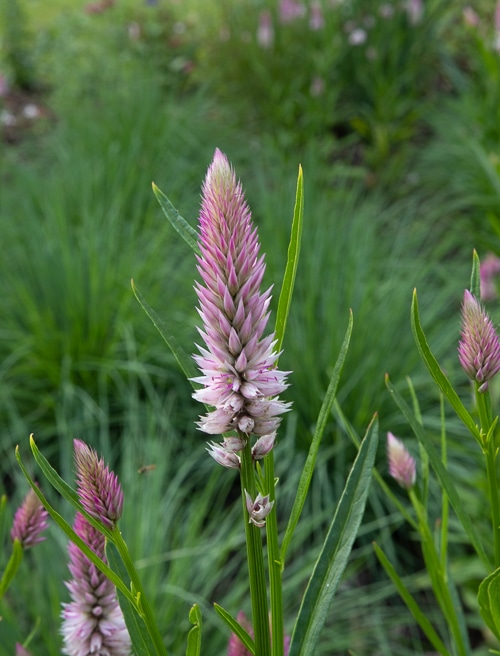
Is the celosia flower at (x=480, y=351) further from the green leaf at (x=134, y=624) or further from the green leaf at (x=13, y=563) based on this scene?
the green leaf at (x=13, y=563)

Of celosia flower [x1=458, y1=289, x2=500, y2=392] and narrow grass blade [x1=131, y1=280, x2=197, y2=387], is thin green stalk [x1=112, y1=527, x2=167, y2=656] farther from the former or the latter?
celosia flower [x1=458, y1=289, x2=500, y2=392]

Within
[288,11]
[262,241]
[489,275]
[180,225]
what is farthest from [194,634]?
[288,11]

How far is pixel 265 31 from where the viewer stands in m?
5.33

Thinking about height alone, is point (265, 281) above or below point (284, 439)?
above

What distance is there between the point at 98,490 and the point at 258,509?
0.48ft

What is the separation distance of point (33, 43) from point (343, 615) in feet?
24.3

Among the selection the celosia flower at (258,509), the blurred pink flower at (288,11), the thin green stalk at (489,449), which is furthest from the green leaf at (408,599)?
the blurred pink flower at (288,11)

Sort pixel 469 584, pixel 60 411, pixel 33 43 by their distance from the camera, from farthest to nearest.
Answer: pixel 33 43 < pixel 60 411 < pixel 469 584

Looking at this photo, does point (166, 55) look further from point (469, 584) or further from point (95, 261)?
point (469, 584)

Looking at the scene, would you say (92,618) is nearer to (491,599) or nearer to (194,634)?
(194,634)

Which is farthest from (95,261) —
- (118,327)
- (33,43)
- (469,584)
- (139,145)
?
(33,43)

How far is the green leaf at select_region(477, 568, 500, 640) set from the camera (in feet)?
2.34

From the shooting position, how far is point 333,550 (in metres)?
0.78

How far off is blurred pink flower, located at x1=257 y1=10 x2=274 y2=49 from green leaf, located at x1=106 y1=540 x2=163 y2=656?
201 inches
